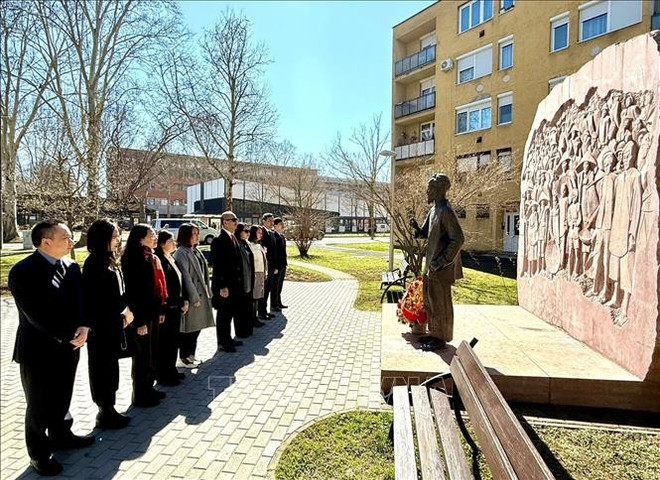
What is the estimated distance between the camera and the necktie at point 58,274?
312 cm

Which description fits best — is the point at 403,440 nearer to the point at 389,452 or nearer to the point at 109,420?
the point at 389,452

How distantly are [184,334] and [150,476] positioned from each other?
8.53 feet

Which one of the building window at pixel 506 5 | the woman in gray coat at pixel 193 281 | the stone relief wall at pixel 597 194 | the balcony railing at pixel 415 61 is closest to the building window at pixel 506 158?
the building window at pixel 506 5

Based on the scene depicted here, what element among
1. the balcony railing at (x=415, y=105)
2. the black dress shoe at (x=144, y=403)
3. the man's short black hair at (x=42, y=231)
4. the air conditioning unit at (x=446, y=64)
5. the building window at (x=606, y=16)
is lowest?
the black dress shoe at (x=144, y=403)

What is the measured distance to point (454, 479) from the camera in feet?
6.96

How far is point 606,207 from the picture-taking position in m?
4.70

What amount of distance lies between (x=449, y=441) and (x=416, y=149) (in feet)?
89.1

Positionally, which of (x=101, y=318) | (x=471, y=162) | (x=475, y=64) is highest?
(x=475, y=64)

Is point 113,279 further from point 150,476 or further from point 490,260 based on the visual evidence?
point 490,260

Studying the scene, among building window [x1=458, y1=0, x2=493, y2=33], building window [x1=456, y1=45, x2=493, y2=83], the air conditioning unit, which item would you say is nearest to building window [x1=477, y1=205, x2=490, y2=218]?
building window [x1=456, y1=45, x2=493, y2=83]

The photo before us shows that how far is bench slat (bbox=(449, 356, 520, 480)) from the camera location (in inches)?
73.2

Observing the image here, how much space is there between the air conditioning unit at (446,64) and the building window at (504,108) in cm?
419

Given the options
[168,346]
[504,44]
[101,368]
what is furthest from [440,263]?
[504,44]

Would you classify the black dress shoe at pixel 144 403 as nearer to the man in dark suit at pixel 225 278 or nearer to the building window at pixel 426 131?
the man in dark suit at pixel 225 278
